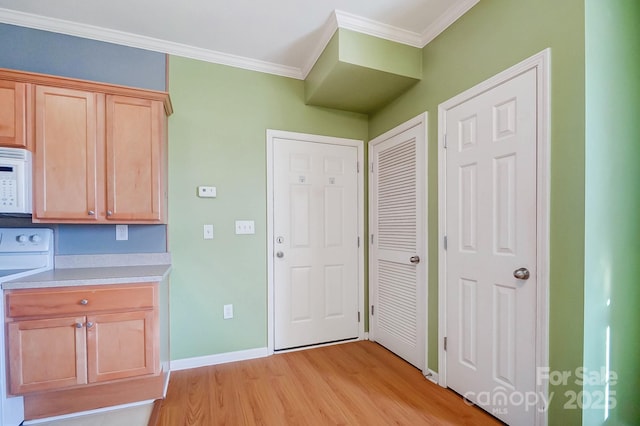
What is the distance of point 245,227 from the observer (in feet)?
8.20

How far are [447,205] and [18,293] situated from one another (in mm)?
2643

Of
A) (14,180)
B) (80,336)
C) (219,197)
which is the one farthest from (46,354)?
(219,197)

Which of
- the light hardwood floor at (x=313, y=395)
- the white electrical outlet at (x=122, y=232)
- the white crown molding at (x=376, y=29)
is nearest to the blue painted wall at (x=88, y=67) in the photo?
the white electrical outlet at (x=122, y=232)

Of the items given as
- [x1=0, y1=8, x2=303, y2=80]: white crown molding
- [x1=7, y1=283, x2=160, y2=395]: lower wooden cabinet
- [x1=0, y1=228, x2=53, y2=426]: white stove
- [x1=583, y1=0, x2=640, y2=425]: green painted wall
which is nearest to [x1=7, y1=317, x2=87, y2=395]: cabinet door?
[x1=7, y1=283, x2=160, y2=395]: lower wooden cabinet

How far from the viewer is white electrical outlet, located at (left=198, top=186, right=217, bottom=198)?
2361 millimetres

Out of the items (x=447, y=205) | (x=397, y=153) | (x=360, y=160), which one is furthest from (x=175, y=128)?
(x=447, y=205)

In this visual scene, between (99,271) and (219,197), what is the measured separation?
38.1 inches

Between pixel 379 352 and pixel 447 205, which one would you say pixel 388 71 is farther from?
pixel 379 352

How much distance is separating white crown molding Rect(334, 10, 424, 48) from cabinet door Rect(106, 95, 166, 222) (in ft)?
4.68

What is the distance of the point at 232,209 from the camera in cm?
247

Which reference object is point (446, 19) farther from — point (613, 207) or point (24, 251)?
point (24, 251)

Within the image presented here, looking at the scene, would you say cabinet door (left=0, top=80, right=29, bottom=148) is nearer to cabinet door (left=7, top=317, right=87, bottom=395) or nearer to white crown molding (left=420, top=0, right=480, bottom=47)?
cabinet door (left=7, top=317, right=87, bottom=395)

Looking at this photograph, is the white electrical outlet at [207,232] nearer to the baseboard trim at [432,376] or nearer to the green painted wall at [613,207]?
the baseboard trim at [432,376]

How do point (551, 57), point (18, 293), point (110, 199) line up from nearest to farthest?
point (551, 57) < point (18, 293) < point (110, 199)
